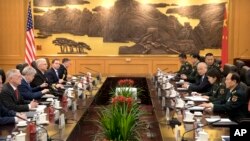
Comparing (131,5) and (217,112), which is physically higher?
(131,5)

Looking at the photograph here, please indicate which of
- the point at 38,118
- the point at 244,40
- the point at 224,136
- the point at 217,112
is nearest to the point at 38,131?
the point at 38,118

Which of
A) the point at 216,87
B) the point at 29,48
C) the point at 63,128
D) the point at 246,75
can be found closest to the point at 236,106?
the point at 216,87

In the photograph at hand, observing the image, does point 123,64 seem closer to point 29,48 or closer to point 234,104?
point 29,48

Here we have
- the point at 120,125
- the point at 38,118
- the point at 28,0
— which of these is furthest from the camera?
the point at 28,0

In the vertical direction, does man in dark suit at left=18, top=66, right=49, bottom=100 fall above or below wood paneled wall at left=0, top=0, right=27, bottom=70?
below

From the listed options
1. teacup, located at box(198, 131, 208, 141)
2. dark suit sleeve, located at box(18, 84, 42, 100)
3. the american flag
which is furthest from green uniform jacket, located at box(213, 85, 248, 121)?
the american flag

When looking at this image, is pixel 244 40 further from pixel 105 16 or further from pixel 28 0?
pixel 28 0

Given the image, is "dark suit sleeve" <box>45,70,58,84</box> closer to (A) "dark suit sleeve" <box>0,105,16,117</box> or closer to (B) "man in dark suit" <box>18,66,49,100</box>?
(B) "man in dark suit" <box>18,66,49,100</box>

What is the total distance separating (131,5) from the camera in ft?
39.3

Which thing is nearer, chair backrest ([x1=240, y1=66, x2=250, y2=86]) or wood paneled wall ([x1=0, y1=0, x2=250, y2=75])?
chair backrest ([x1=240, y1=66, x2=250, y2=86])

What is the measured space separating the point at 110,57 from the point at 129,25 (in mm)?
1054

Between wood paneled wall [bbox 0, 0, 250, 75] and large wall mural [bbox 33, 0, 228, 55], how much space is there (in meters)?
0.30

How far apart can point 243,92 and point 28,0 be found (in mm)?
7992

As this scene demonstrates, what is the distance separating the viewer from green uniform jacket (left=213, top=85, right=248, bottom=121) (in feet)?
17.4
